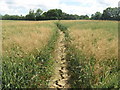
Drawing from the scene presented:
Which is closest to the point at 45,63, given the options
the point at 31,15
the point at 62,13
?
the point at 31,15

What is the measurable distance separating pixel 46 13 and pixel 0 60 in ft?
264

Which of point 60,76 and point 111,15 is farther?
point 111,15

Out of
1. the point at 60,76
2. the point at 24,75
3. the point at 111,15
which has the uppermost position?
the point at 111,15

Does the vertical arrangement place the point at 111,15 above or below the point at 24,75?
above

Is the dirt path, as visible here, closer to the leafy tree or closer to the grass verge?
the grass verge

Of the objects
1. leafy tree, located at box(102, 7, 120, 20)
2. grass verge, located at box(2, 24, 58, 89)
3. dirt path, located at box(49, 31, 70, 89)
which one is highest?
leafy tree, located at box(102, 7, 120, 20)

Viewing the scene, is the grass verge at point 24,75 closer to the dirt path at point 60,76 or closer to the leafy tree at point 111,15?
the dirt path at point 60,76

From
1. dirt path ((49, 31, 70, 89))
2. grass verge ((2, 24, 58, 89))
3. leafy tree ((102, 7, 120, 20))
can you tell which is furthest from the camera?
leafy tree ((102, 7, 120, 20))

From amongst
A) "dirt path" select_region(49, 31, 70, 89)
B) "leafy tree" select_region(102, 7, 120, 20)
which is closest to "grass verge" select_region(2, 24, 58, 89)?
"dirt path" select_region(49, 31, 70, 89)

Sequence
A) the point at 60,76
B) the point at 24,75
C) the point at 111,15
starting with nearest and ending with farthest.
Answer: the point at 24,75 < the point at 60,76 < the point at 111,15

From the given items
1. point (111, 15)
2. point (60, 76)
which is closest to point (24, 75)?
point (60, 76)

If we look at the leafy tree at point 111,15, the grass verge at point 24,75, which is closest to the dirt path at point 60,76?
the grass verge at point 24,75

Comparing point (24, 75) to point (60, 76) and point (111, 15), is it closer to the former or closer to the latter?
point (60, 76)

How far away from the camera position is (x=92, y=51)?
6.61 metres
